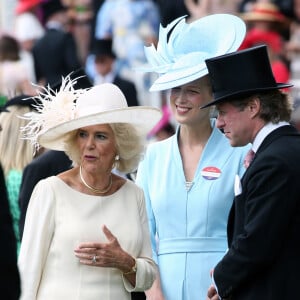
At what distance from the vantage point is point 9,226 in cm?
482

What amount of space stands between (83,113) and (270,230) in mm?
1268

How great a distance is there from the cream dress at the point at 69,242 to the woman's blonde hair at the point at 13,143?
5.64 ft

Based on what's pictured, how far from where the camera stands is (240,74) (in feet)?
20.7

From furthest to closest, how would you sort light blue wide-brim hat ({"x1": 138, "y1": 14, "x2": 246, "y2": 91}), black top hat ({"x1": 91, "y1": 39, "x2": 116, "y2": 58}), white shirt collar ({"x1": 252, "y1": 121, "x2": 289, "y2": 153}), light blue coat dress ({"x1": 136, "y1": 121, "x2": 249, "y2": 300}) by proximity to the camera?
black top hat ({"x1": 91, "y1": 39, "x2": 116, "y2": 58}), light blue wide-brim hat ({"x1": 138, "y1": 14, "x2": 246, "y2": 91}), light blue coat dress ({"x1": 136, "y1": 121, "x2": 249, "y2": 300}), white shirt collar ({"x1": 252, "y1": 121, "x2": 289, "y2": 153})

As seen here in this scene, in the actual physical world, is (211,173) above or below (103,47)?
below

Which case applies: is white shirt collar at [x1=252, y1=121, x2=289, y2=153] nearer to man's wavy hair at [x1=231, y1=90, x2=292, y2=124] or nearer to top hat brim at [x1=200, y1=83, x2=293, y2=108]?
man's wavy hair at [x1=231, y1=90, x2=292, y2=124]

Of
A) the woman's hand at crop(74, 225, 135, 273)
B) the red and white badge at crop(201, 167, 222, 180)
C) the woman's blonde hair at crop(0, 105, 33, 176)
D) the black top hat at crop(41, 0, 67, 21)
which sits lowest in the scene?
the woman's hand at crop(74, 225, 135, 273)

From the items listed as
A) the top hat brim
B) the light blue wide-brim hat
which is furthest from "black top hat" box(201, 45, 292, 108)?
the light blue wide-brim hat

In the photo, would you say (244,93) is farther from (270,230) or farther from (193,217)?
(193,217)

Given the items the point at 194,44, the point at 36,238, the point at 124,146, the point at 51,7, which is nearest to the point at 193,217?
the point at 124,146

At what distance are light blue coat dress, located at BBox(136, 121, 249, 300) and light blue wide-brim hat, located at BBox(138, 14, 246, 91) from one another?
0.47 meters

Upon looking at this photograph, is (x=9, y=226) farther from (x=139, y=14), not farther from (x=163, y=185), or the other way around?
(x=139, y=14)

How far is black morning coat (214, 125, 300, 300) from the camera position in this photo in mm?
5863

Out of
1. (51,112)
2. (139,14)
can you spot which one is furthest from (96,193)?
(139,14)
